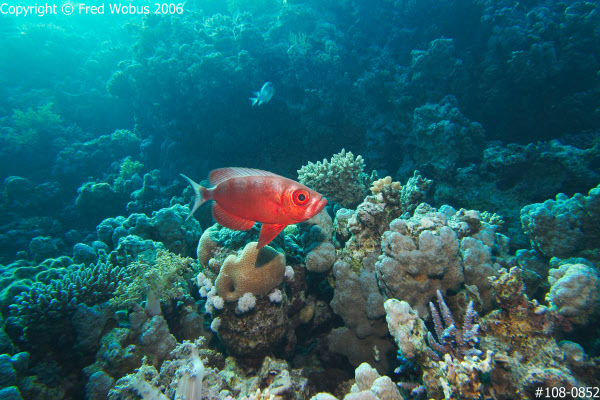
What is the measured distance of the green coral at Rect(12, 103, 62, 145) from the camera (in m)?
15.4

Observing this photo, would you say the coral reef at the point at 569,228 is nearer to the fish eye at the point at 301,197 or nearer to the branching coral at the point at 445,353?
the branching coral at the point at 445,353

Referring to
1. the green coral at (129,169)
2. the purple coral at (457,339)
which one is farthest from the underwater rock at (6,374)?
the green coral at (129,169)

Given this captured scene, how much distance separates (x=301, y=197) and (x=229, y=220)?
869 millimetres

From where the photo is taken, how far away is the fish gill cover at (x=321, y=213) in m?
2.40

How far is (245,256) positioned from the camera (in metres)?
3.09

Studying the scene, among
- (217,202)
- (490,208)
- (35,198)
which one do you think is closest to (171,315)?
(217,202)

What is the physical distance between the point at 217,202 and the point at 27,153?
20.5m

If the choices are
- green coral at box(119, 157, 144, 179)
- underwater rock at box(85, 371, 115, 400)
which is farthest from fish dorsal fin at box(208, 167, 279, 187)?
green coral at box(119, 157, 144, 179)

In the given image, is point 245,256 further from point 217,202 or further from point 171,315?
point 171,315

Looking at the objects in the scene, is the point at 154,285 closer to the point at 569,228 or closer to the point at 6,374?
the point at 6,374

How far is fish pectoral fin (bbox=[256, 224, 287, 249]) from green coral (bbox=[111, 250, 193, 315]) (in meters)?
2.22

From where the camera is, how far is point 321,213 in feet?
14.4

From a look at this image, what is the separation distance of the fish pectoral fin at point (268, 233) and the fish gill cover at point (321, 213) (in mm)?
1008

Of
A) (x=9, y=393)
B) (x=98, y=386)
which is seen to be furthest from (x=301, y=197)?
(x=9, y=393)
